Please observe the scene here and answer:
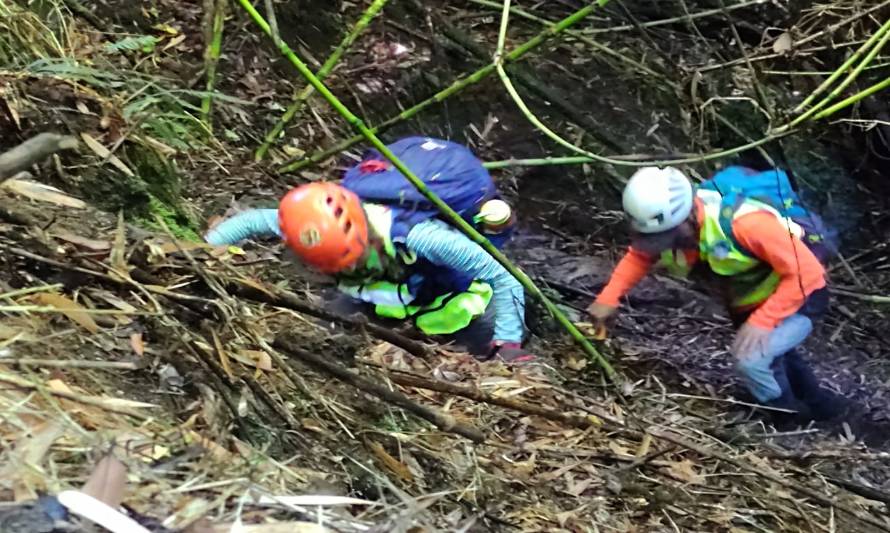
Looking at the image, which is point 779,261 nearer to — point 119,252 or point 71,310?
point 119,252

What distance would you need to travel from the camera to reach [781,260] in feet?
11.0

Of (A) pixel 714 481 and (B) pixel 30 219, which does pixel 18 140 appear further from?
(A) pixel 714 481

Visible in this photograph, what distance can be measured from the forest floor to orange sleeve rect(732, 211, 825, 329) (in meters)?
0.42

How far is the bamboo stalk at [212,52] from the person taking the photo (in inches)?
157

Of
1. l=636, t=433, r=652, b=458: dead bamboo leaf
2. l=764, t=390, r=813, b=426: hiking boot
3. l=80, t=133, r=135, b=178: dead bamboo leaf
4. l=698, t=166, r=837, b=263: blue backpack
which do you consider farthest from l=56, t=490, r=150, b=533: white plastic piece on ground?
l=764, t=390, r=813, b=426: hiking boot

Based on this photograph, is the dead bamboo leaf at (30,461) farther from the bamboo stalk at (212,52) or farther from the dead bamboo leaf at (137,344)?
the bamboo stalk at (212,52)

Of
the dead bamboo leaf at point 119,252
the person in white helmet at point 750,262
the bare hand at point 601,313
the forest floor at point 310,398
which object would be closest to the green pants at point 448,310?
the forest floor at point 310,398

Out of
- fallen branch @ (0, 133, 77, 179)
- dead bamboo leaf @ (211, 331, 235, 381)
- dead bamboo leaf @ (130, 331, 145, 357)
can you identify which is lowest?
dead bamboo leaf @ (211, 331, 235, 381)

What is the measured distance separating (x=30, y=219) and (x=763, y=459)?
231 cm

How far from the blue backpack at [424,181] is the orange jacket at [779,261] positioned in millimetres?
891

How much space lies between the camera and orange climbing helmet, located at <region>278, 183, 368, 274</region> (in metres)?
3.21

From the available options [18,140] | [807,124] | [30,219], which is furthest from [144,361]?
[807,124]

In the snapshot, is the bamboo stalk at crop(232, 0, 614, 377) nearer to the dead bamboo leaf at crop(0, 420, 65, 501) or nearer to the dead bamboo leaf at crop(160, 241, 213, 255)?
the dead bamboo leaf at crop(160, 241, 213, 255)

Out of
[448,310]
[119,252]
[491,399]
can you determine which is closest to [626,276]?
[448,310]
